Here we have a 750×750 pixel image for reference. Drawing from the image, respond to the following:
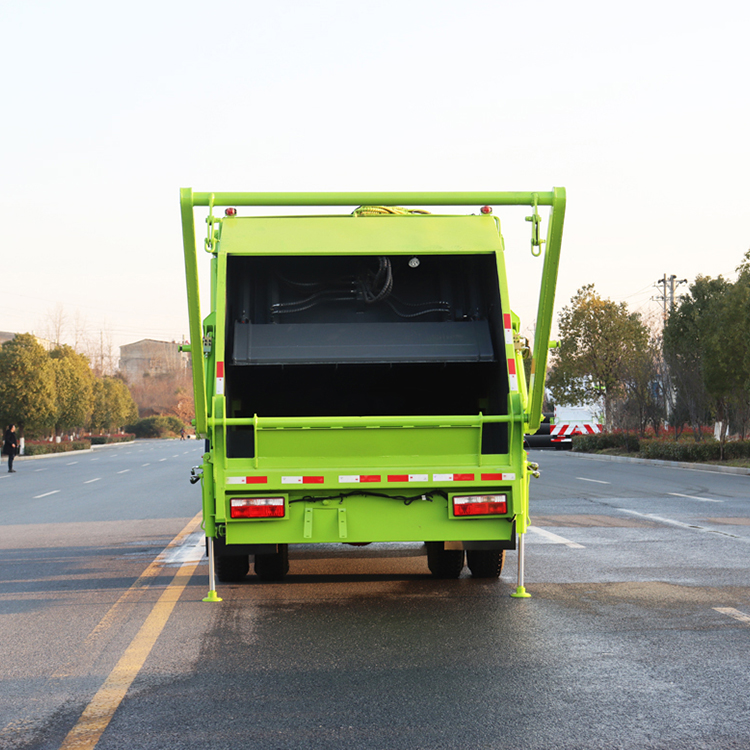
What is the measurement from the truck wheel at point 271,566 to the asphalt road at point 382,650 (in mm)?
128

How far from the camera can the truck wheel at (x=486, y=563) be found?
27.9 feet

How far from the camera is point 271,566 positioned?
880 cm

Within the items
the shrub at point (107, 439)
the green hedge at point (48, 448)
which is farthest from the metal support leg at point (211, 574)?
the shrub at point (107, 439)

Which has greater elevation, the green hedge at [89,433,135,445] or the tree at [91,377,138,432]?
the tree at [91,377,138,432]

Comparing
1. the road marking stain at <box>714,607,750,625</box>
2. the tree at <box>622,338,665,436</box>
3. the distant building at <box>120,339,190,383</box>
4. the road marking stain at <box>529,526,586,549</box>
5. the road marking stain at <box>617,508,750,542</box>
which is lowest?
the road marking stain at <box>529,526,586,549</box>

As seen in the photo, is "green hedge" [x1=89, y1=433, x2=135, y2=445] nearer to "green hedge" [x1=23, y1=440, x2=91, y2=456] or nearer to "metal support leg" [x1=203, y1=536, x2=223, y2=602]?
"green hedge" [x1=23, y1=440, x2=91, y2=456]

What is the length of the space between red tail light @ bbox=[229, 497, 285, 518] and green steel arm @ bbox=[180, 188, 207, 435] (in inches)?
24.7

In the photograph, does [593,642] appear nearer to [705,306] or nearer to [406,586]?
[406,586]

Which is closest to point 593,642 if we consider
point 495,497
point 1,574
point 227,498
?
point 495,497

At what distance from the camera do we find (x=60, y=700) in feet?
16.8

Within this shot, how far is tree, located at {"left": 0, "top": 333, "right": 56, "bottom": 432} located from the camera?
2089 inches

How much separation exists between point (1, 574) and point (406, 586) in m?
4.20

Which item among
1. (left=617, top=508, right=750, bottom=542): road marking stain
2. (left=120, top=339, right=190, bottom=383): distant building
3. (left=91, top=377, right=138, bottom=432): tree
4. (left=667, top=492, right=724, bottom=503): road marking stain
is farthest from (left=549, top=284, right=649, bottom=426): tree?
(left=120, top=339, right=190, bottom=383): distant building

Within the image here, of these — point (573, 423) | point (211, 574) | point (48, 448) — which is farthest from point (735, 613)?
point (48, 448)
